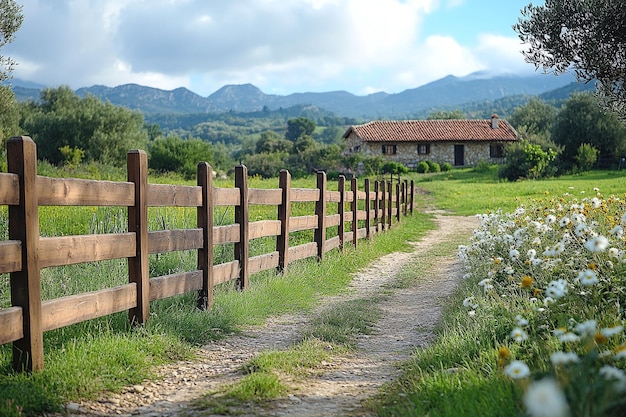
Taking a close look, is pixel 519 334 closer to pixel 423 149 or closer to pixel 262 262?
pixel 262 262

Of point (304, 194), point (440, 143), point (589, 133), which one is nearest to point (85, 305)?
point (304, 194)

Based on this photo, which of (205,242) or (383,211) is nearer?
(205,242)

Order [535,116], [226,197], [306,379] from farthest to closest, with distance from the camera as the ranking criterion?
[535,116] < [226,197] < [306,379]

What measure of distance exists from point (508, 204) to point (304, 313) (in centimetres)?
1861

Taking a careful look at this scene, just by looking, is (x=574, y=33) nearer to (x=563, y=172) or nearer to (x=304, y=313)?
(x=304, y=313)

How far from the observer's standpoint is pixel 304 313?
7684 mm

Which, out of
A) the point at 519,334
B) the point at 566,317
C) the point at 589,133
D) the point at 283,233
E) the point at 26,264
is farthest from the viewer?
the point at 589,133

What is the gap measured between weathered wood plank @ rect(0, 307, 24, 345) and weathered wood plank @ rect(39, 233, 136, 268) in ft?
1.33

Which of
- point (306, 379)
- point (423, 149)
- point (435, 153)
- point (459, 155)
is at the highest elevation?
point (423, 149)

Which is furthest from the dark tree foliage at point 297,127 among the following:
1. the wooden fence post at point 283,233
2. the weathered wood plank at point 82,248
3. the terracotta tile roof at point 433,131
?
the weathered wood plank at point 82,248

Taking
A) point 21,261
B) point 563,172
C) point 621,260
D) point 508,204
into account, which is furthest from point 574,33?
point 563,172

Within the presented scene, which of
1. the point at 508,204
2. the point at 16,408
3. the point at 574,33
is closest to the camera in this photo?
the point at 16,408

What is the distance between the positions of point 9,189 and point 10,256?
47 cm

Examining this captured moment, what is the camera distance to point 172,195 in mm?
6586
